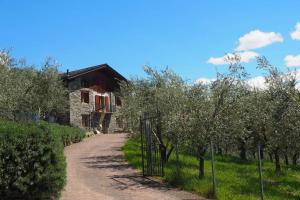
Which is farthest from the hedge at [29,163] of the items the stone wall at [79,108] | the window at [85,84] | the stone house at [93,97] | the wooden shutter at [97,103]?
the wooden shutter at [97,103]

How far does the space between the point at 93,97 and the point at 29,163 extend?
1782 inches

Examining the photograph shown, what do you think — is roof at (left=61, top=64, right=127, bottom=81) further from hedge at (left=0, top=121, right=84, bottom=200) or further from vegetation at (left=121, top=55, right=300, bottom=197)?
hedge at (left=0, top=121, right=84, bottom=200)

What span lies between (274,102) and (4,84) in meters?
15.1

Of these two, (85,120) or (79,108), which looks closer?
(79,108)

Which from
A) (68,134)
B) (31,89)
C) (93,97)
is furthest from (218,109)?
(93,97)

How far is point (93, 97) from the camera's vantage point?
55.5m

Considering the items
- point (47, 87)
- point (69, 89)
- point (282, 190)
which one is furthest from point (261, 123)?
point (69, 89)

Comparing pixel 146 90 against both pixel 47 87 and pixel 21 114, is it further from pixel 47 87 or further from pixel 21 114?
pixel 47 87

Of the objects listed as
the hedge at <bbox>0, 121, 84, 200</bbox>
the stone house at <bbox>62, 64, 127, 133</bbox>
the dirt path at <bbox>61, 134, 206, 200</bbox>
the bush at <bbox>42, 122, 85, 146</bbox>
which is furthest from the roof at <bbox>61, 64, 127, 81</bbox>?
the hedge at <bbox>0, 121, 84, 200</bbox>

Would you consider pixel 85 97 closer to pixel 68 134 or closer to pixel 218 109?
pixel 68 134

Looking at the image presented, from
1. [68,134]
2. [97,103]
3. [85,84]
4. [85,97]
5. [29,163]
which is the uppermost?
[85,84]

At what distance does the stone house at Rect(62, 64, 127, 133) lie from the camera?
170ft

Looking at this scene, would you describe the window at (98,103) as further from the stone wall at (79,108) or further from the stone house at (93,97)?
the stone wall at (79,108)

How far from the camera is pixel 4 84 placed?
26.5 m
